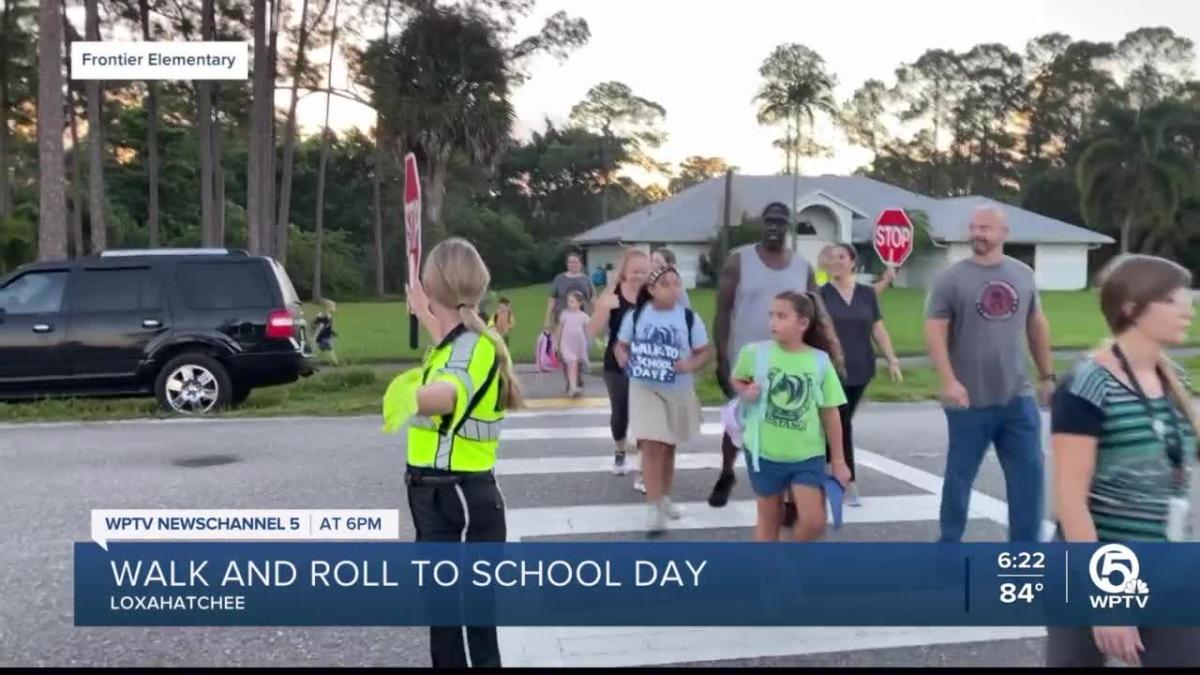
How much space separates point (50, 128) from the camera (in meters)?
9.23

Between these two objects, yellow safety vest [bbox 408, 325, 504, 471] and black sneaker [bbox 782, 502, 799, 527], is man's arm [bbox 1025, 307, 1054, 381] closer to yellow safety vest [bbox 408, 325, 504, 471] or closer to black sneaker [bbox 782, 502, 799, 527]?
black sneaker [bbox 782, 502, 799, 527]

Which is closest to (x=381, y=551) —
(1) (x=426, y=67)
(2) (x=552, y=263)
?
(1) (x=426, y=67)

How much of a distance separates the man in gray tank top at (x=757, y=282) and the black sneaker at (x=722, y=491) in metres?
0.87

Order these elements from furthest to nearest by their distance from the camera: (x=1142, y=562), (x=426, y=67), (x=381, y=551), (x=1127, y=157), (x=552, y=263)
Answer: (x=552, y=263), (x=426, y=67), (x=1127, y=157), (x=381, y=551), (x=1142, y=562)

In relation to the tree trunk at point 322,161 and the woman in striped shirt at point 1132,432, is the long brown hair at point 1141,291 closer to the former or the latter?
the woman in striped shirt at point 1132,432

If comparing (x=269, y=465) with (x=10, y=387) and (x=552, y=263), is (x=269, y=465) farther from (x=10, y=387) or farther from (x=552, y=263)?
(x=552, y=263)

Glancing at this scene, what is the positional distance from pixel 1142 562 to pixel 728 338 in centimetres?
281

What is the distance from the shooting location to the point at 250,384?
9.96 metres

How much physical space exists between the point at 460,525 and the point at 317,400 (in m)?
8.08

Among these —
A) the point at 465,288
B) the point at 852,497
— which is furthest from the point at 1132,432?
the point at 852,497

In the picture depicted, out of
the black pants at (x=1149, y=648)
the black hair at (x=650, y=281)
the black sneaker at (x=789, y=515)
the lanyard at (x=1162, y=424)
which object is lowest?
the black sneaker at (x=789, y=515)

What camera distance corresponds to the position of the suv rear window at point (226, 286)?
9.55 meters

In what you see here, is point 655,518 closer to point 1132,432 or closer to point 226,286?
point 1132,432

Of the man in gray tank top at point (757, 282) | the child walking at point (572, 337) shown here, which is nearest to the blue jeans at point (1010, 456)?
the man in gray tank top at point (757, 282)
